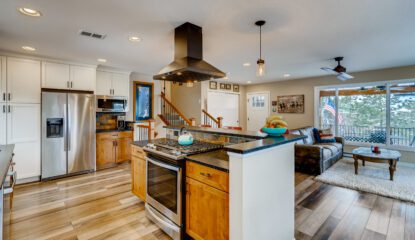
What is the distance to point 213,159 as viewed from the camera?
1.92 m

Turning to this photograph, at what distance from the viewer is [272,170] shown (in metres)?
1.77

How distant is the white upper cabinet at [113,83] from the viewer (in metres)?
4.84

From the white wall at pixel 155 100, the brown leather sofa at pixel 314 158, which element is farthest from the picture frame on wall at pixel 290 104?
the white wall at pixel 155 100

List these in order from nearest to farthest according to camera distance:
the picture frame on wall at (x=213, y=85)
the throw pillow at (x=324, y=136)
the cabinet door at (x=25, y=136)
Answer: the cabinet door at (x=25, y=136), the throw pillow at (x=324, y=136), the picture frame on wall at (x=213, y=85)

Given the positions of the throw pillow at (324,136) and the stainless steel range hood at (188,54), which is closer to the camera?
the stainless steel range hood at (188,54)

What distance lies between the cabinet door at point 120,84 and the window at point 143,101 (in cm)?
62

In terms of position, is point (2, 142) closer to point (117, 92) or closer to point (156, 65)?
point (117, 92)

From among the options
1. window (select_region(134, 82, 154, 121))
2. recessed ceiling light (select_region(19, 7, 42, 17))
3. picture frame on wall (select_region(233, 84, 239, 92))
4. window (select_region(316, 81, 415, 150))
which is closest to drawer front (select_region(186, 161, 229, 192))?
recessed ceiling light (select_region(19, 7, 42, 17))

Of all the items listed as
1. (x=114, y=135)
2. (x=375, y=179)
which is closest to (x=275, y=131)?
(x=375, y=179)

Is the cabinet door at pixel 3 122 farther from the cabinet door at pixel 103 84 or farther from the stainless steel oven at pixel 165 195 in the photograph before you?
the stainless steel oven at pixel 165 195

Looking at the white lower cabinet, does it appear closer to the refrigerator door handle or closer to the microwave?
the refrigerator door handle

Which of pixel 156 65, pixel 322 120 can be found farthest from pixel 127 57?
pixel 322 120

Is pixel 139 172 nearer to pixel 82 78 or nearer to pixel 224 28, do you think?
pixel 224 28

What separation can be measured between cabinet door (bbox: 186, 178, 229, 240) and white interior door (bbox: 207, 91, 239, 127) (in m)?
5.14
